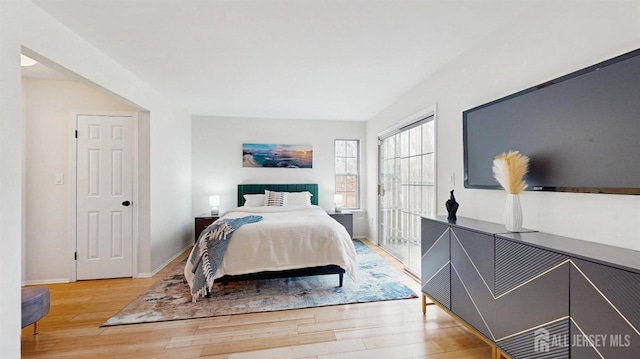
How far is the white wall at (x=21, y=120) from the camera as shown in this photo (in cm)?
154

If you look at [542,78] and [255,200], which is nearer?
[542,78]

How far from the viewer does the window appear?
5.36 meters

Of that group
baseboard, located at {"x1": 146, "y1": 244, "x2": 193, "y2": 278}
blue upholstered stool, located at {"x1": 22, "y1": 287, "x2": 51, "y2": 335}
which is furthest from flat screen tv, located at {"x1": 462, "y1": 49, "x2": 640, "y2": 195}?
baseboard, located at {"x1": 146, "y1": 244, "x2": 193, "y2": 278}

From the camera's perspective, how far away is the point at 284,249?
2.74 m

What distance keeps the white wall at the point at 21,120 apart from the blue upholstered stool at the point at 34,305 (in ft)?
1.04

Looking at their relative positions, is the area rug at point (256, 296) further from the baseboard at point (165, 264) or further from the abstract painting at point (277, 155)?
the abstract painting at point (277, 155)

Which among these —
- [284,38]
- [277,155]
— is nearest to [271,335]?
[284,38]

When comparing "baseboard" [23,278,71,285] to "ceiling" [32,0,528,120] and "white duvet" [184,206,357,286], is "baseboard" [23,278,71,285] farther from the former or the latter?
"ceiling" [32,0,528,120]

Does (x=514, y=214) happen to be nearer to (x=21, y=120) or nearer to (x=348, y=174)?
(x=21, y=120)

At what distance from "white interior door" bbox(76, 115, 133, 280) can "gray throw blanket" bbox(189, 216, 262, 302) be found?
4.29 feet

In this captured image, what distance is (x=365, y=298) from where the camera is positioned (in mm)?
2619

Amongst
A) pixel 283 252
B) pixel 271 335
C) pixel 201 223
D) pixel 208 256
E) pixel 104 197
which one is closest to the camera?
pixel 271 335

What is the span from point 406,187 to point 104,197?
4.08 m

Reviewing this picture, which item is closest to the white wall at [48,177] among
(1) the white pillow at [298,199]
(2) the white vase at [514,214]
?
(1) the white pillow at [298,199]
